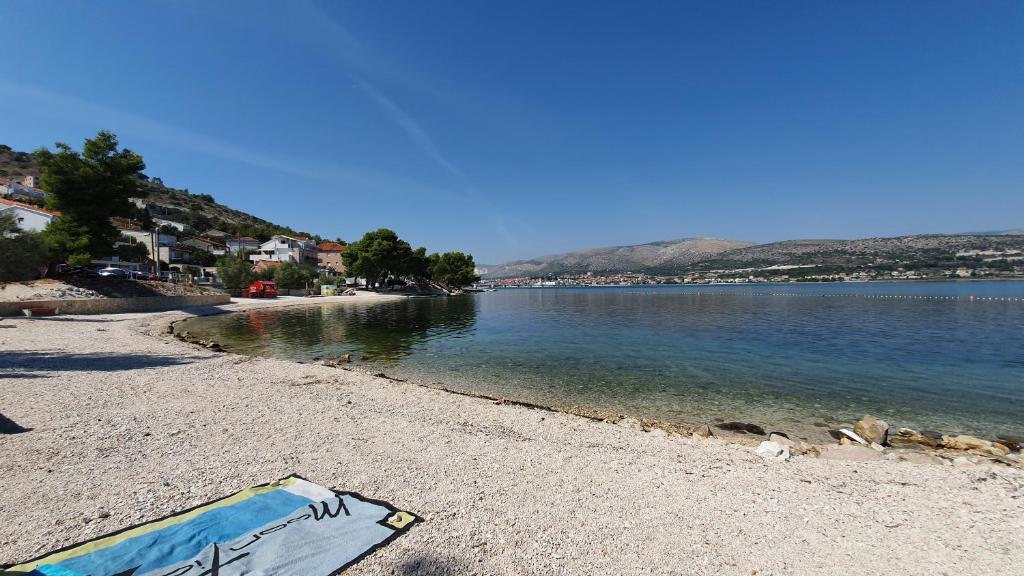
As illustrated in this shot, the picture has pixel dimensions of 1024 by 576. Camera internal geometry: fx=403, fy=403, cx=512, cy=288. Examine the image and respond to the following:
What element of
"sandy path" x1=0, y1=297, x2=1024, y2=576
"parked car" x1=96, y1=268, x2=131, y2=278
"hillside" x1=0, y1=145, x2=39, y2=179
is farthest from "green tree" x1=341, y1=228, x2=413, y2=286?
"hillside" x1=0, y1=145, x2=39, y2=179

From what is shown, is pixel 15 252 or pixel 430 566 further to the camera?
pixel 15 252

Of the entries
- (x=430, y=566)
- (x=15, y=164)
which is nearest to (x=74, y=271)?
(x=430, y=566)

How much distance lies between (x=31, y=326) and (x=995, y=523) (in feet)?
110

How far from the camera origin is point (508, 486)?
5484mm

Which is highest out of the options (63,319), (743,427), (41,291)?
(41,291)

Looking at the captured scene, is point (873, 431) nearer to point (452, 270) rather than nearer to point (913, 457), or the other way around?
point (913, 457)

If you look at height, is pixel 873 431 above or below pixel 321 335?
below

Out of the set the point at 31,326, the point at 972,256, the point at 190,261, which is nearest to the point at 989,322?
the point at 31,326

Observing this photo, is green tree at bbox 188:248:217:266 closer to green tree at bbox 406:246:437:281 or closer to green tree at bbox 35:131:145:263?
green tree at bbox 406:246:437:281

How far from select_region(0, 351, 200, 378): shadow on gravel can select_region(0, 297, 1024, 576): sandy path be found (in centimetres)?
213

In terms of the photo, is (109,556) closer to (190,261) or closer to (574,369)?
(574,369)

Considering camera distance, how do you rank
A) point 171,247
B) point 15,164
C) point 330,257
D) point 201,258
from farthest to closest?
point 15,164 → point 330,257 → point 201,258 → point 171,247

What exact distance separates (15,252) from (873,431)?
123 feet

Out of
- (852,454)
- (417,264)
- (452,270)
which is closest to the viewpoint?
(852,454)
